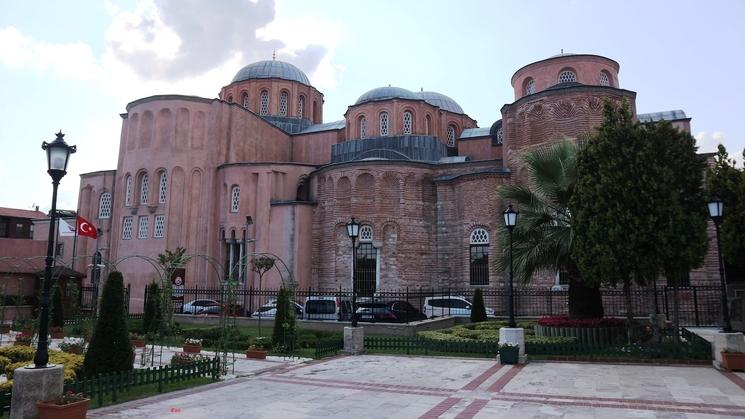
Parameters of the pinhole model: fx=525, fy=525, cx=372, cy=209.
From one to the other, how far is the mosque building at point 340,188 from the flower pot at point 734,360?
15780mm

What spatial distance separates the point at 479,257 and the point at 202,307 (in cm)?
1433

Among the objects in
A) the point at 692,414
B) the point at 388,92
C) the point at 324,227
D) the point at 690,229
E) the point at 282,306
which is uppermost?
the point at 388,92

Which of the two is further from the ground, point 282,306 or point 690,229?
point 690,229

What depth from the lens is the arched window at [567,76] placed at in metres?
28.6

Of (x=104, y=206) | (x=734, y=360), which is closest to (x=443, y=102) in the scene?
(x=104, y=206)

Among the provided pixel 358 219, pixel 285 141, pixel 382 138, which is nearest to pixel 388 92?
pixel 382 138

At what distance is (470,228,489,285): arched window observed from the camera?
27.5m

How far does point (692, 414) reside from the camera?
288 inches

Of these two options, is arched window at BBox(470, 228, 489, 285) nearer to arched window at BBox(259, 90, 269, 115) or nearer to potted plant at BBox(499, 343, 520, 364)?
potted plant at BBox(499, 343, 520, 364)

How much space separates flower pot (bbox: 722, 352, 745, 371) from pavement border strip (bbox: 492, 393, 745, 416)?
3.56m

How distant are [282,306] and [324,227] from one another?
15.7 m

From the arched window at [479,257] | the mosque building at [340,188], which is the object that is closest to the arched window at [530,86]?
the mosque building at [340,188]

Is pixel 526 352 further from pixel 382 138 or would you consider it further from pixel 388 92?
pixel 388 92

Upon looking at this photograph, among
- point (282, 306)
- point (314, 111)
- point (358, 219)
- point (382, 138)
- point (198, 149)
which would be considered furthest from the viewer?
point (314, 111)
